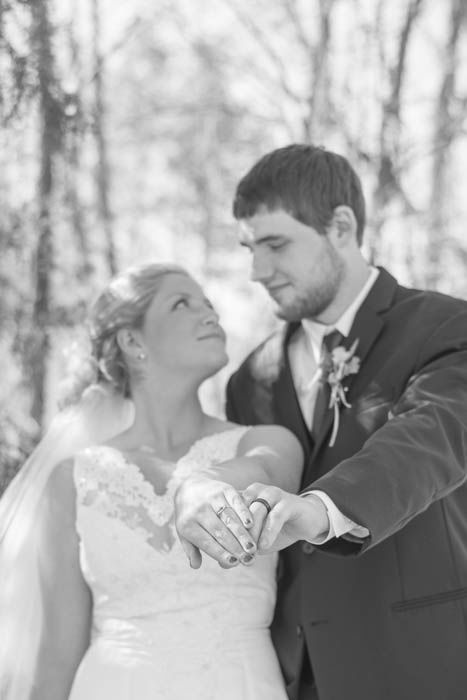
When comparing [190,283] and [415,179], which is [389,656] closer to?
[190,283]

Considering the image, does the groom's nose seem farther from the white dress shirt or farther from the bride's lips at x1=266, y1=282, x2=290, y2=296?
the white dress shirt

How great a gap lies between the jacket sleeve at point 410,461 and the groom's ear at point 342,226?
748mm

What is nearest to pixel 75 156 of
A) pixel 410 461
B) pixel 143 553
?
pixel 143 553

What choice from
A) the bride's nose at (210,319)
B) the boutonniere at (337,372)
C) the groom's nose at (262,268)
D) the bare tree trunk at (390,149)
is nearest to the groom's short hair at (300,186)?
the groom's nose at (262,268)

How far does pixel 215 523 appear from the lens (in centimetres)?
223

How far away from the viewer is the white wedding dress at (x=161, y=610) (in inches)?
128

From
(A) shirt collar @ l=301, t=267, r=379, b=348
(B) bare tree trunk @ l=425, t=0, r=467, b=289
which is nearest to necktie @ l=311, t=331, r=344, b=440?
(A) shirt collar @ l=301, t=267, r=379, b=348

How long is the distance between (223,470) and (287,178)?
1.19 m

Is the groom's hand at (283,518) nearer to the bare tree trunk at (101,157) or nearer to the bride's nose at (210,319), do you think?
the bride's nose at (210,319)

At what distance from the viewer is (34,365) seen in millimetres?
5055

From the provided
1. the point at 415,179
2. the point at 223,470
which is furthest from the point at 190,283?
the point at 415,179

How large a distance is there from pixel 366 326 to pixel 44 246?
2.16m

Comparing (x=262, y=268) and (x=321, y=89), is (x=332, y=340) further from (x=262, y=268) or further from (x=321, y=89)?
(x=321, y=89)

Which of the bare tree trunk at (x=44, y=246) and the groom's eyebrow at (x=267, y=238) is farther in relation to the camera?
the bare tree trunk at (x=44, y=246)
